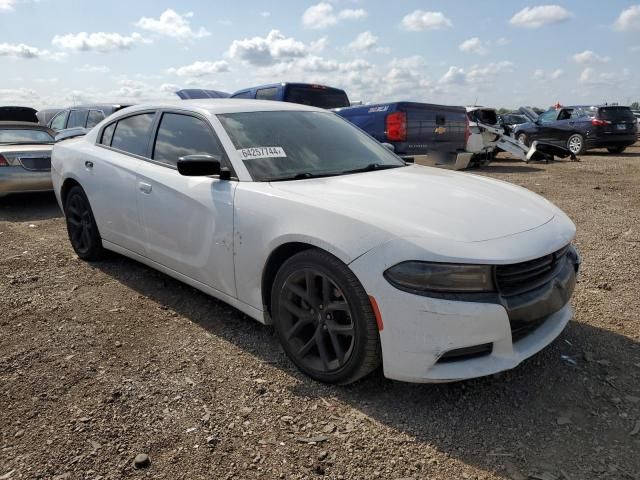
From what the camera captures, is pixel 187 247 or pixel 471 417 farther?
pixel 187 247

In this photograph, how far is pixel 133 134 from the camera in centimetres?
412

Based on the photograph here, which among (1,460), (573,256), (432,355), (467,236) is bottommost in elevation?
(1,460)

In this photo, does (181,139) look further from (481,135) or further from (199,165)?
(481,135)

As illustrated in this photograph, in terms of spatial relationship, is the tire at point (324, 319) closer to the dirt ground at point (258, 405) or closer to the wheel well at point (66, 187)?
the dirt ground at point (258, 405)

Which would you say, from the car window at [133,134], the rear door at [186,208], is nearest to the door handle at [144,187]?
Answer: the rear door at [186,208]

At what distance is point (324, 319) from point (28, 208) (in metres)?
6.91

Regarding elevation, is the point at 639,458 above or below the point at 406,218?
below

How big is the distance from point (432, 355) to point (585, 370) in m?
1.16

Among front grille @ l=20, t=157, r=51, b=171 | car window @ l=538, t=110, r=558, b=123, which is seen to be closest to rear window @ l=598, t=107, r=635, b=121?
car window @ l=538, t=110, r=558, b=123

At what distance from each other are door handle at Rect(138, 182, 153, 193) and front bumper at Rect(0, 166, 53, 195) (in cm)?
470

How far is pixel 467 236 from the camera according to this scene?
7.69 ft

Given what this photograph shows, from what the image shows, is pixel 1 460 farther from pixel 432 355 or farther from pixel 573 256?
pixel 573 256

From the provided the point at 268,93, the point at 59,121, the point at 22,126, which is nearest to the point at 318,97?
the point at 268,93

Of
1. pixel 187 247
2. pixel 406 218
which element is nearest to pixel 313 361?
pixel 406 218
